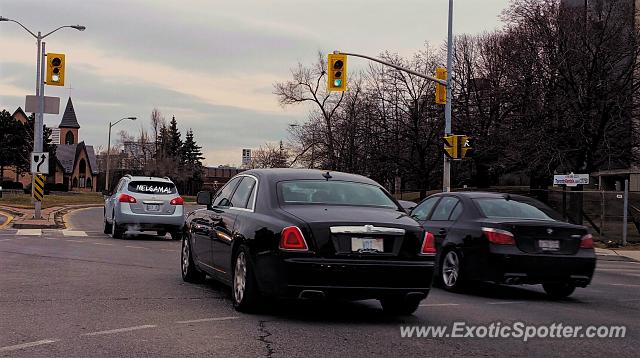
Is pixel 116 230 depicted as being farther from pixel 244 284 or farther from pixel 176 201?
pixel 244 284

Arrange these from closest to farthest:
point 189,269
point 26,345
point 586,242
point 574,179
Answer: point 26,345 → point 586,242 → point 189,269 → point 574,179

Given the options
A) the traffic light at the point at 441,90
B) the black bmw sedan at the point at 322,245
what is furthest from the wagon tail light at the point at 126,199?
the black bmw sedan at the point at 322,245

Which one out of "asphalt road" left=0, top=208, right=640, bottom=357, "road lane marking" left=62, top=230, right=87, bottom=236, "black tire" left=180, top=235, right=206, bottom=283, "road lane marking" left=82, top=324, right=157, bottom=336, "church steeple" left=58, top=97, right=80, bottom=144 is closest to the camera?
"asphalt road" left=0, top=208, right=640, bottom=357

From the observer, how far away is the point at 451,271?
1080 centimetres

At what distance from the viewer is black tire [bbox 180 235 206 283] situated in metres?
10.5

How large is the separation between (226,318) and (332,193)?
73.6 inches

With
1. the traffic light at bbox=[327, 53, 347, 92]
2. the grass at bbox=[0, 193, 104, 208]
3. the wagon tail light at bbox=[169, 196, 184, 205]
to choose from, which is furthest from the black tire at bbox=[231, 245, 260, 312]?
the grass at bbox=[0, 193, 104, 208]

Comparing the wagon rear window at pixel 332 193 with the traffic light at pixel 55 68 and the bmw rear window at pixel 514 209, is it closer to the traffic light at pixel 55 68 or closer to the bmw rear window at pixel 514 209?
the bmw rear window at pixel 514 209

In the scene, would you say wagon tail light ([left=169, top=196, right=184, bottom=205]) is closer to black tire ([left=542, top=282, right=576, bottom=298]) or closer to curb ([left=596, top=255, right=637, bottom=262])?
curb ([left=596, top=255, right=637, bottom=262])

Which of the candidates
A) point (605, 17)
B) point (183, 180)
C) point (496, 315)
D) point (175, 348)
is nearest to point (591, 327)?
point (496, 315)

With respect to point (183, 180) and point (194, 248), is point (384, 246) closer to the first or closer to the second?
point (194, 248)

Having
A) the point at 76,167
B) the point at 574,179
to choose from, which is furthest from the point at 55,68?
the point at 76,167

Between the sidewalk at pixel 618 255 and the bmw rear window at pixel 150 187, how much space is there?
12.1 m

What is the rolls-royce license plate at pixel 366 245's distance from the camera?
737 centimetres
